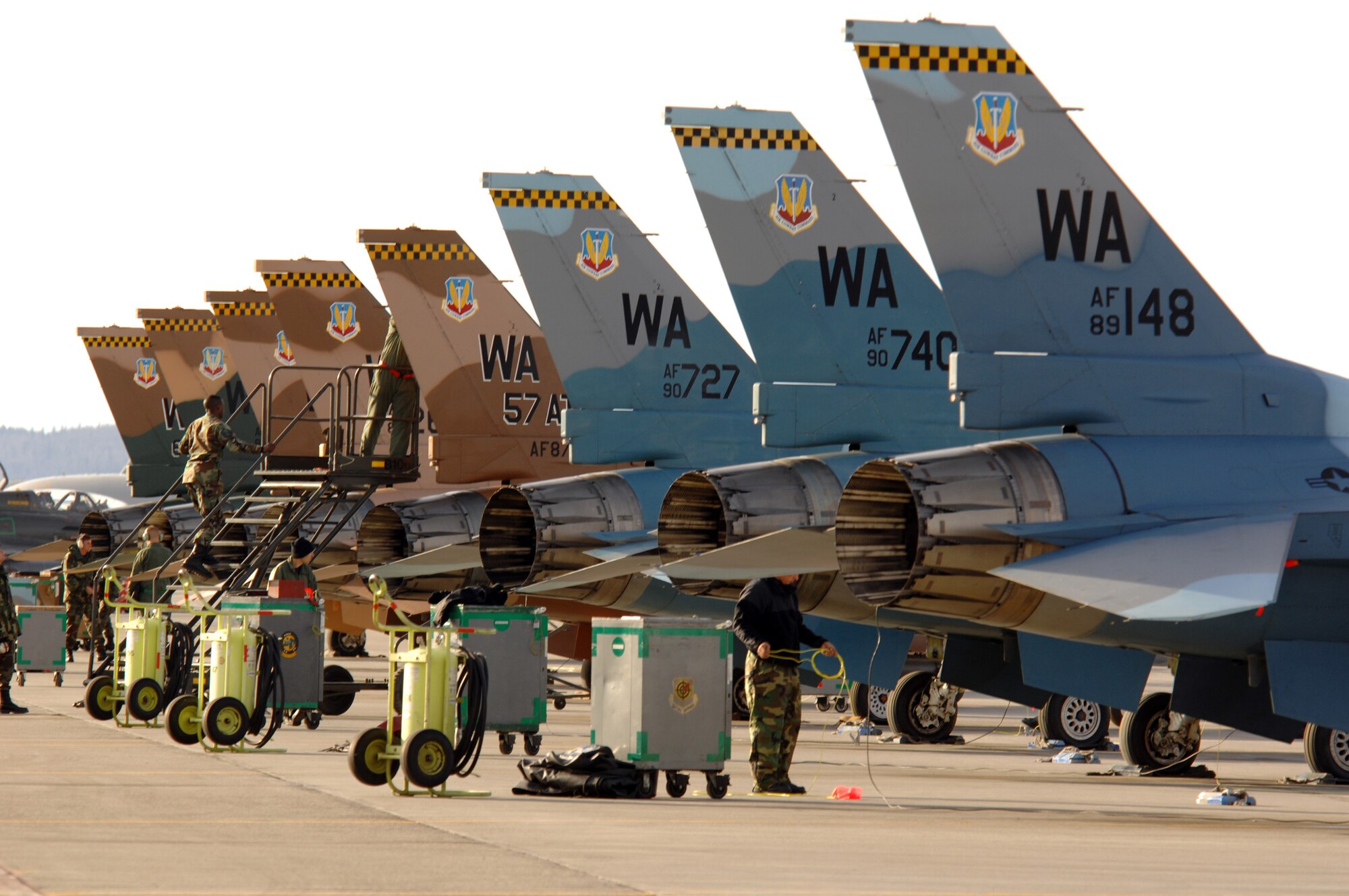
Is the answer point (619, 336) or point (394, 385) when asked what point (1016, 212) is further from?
point (394, 385)

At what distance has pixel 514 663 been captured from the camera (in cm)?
1491

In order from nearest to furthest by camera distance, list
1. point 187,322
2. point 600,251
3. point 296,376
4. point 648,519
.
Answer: point 648,519 < point 600,251 < point 296,376 < point 187,322

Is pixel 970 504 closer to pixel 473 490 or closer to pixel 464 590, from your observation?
pixel 464 590

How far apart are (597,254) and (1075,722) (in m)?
7.26

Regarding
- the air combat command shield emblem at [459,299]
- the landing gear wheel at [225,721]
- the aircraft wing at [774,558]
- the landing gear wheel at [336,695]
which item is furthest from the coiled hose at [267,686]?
the air combat command shield emblem at [459,299]

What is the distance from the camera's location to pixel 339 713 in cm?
1977

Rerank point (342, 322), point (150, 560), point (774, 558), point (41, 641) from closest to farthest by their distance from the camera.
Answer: point (774, 558) → point (150, 560) → point (41, 641) → point (342, 322)

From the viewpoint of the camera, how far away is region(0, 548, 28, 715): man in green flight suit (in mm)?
19359

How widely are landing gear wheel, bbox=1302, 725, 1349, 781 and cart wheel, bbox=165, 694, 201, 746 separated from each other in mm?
8730

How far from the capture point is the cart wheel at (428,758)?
11.4 m

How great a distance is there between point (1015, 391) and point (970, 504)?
1.17m

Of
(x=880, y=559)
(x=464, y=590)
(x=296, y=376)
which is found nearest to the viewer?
(x=880, y=559)

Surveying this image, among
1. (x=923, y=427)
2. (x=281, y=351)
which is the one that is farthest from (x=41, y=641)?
(x=923, y=427)

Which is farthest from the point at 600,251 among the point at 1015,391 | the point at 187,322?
the point at 187,322
